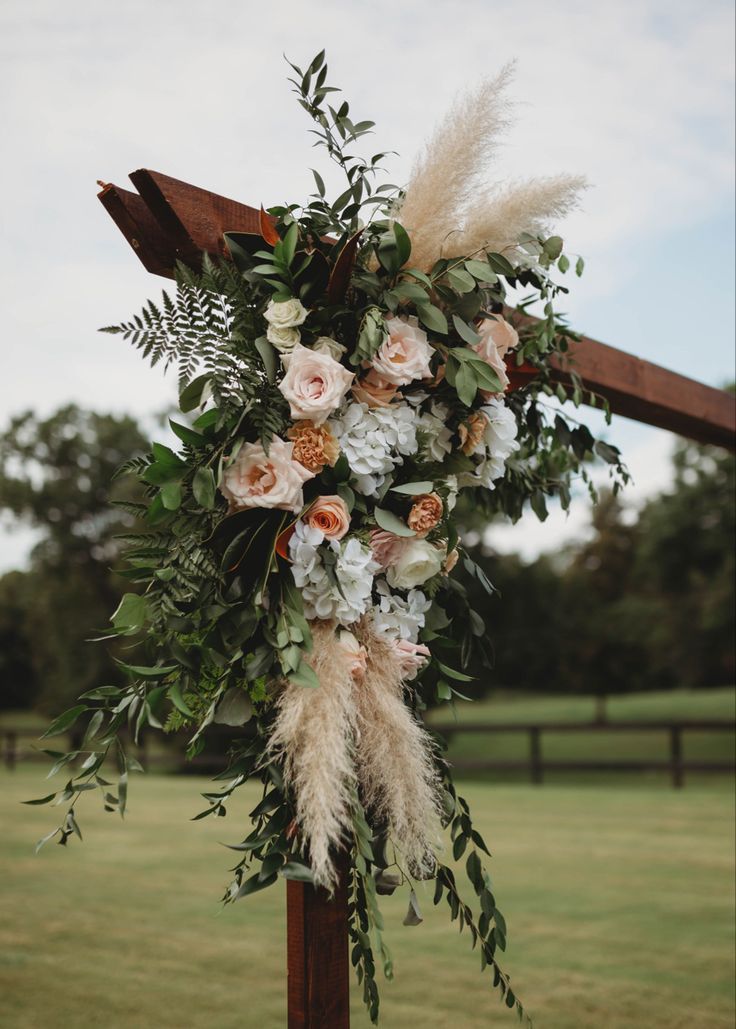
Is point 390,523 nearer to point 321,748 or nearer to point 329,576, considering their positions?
point 329,576

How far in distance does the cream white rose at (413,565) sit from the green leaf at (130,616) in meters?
0.46

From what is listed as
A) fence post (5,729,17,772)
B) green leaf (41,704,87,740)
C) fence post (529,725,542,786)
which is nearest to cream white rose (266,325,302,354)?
green leaf (41,704,87,740)

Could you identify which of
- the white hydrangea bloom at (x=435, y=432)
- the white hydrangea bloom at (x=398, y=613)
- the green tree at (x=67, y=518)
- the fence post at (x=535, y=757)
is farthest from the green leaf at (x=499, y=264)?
the green tree at (x=67, y=518)

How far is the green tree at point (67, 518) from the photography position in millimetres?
20031

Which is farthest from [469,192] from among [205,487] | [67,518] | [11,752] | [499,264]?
[67,518]

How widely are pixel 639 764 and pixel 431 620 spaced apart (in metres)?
10.4

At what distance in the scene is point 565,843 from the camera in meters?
7.27

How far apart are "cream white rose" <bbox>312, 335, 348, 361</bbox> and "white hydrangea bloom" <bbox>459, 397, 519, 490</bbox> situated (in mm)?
353

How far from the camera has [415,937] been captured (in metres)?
4.73

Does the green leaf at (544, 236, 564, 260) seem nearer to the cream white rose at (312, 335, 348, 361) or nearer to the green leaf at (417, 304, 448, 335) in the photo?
the green leaf at (417, 304, 448, 335)

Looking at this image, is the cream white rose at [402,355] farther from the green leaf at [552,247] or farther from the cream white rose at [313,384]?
the green leaf at [552,247]

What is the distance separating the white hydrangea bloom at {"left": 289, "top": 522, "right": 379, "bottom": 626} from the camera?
164 centimetres

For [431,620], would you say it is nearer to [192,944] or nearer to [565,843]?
[192,944]

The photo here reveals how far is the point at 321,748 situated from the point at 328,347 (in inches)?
29.2
